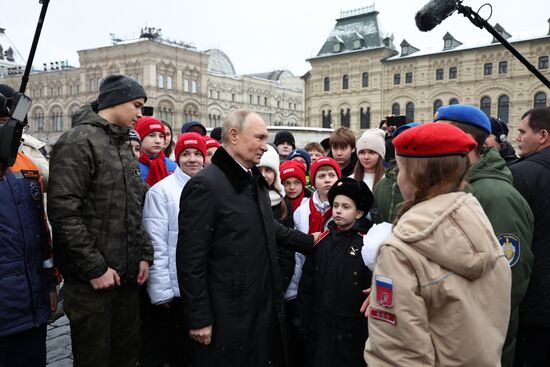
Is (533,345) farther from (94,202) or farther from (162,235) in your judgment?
(94,202)

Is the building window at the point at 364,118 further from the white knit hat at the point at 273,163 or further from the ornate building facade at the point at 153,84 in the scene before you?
the white knit hat at the point at 273,163

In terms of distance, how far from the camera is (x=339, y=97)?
47219 millimetres

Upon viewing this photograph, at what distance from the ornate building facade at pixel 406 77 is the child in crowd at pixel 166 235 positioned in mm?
40126

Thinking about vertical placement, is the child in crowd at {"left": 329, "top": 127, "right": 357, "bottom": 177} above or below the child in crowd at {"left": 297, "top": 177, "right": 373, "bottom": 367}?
above

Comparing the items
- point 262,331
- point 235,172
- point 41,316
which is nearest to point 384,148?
point 235,172

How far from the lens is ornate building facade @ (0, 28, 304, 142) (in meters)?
52.0

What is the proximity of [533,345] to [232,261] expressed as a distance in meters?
2.22

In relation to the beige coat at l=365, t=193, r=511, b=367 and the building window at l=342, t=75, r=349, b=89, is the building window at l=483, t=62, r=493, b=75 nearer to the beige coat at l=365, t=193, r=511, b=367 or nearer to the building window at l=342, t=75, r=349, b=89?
the building window at l=342, t=75, r=349, b=89

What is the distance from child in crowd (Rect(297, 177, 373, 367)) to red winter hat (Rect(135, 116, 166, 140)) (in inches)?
92.2

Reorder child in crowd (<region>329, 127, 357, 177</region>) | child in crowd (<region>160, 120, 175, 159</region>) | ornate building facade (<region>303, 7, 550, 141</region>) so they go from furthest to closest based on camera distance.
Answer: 1. ornate building facade (<region>303, 7, 550, 141</region>)
2. child in crowd (<region>160, 120, 175, 159</region>)
3. child in crowd (<region>329, 127, 357, 177</region>)

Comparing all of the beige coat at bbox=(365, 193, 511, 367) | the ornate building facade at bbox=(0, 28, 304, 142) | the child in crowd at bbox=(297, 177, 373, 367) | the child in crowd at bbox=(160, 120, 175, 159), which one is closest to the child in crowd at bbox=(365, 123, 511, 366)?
the beige coat at bbox=(365, 193, 511, 367)

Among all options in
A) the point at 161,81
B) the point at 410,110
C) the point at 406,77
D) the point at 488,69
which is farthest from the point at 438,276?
the point at 161,81

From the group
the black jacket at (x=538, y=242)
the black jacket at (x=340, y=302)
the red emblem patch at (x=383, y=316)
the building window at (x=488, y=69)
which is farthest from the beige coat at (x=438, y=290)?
the building window at (x=488, y=69)

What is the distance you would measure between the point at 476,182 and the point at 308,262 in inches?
53.8
